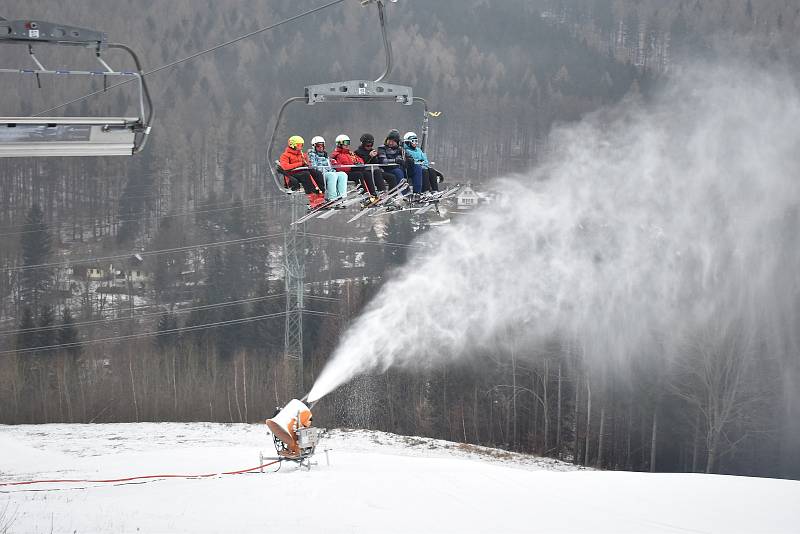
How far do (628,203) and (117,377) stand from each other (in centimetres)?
2948

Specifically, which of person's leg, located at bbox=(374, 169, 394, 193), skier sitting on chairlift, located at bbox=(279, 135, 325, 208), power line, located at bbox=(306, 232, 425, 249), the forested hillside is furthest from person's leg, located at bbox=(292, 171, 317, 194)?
power line, located at bbox=(306, 232, 425, 249)

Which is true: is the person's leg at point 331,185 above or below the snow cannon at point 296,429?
above

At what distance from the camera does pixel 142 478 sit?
26078mm

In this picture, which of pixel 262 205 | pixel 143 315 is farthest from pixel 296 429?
pixel 262 205

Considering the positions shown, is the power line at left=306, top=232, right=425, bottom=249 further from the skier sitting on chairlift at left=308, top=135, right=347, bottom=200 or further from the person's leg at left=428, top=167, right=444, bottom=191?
the skier sitting on chairlift at left=308, top=135, right=347, bottom=200

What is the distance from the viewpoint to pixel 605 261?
180 ft

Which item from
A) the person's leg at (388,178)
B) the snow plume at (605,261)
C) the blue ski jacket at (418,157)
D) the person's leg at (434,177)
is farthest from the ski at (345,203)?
the snow plume at (605,261)

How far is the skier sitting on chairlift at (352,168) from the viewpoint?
20.2 meters

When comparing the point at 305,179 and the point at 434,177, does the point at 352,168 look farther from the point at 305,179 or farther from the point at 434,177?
the point at 434,177

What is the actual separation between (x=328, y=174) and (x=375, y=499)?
702 cm

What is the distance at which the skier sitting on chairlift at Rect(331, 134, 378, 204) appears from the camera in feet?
66.1

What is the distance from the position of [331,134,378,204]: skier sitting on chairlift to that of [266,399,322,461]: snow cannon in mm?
5523

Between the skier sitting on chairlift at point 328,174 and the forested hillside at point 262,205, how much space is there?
A: 29101mm

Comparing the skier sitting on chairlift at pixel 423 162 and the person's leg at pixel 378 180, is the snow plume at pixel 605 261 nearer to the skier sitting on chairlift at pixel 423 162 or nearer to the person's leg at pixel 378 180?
the skier sitting on chairlift at pixel 423 162
